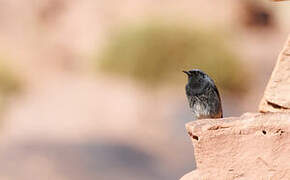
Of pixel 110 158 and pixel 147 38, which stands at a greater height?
pixel 147 38

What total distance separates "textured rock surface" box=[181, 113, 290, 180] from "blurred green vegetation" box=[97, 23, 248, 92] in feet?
53.8

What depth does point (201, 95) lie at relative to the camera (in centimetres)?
978

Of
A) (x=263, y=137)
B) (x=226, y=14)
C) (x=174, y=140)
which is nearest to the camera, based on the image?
(x=263, y=137)

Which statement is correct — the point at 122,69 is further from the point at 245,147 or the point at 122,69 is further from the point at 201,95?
the point at 245,147

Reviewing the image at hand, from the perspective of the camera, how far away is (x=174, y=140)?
19547mm

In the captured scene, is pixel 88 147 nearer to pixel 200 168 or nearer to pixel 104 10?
pixel 104 10

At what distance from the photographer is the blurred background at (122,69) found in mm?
19391

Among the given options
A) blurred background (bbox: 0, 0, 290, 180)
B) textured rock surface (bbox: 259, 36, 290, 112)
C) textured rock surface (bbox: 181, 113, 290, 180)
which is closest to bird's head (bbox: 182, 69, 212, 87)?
textured rock surface (bbox: 259, 36, 290, 112)

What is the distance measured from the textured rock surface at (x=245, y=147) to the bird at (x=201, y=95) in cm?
376

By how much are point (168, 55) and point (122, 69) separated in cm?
129

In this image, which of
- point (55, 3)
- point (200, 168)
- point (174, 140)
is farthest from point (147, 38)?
point (200, 168)

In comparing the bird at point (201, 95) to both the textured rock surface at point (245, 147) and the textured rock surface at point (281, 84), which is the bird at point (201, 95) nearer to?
the textured rock surface at point (281, 84)

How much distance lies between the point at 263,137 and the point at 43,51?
58.4ft

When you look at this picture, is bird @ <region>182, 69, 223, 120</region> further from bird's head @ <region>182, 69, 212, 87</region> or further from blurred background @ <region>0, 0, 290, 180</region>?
blurred background @ <region>0, 0, 290, 180</region>
